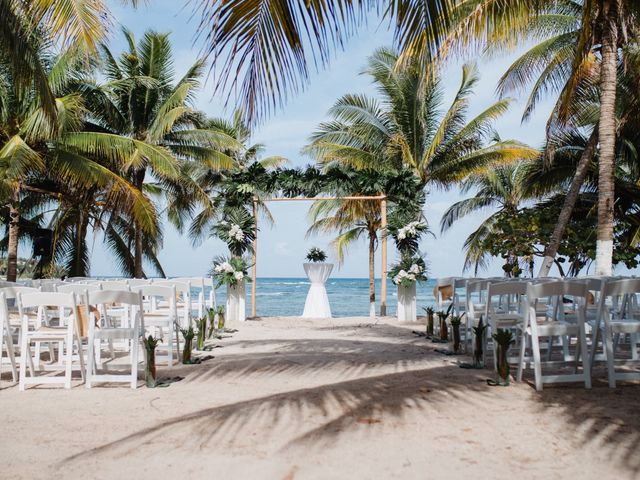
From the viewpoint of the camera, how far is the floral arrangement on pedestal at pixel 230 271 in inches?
503

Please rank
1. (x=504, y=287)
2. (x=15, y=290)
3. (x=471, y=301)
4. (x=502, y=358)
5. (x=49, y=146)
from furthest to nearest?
(x=49, y=146) < (x=471, y=301) < (x=15, y=290) < (x=504, y=287) < (x=502, y=358)

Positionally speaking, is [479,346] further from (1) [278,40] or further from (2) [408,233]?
(2) [408,233]

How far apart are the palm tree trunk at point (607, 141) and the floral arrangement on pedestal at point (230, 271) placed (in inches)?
265

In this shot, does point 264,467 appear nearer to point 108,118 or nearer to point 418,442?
point 418,442

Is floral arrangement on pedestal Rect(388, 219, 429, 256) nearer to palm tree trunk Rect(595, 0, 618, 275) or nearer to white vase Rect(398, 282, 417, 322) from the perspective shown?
white vase Rect(398, 282, 417, 322)

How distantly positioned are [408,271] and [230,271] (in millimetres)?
3634

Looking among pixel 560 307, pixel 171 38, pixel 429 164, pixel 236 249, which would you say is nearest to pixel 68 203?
pixel 171 38

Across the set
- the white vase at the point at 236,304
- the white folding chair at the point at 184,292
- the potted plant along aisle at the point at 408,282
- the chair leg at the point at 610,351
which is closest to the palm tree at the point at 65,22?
the white folding chair at the point at 184,292

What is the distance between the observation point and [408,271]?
41.5ft

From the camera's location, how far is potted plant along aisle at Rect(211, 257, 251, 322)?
42.0 feet

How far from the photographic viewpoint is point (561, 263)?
53.6 feet

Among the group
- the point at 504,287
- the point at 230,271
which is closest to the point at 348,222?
the point at 230,271

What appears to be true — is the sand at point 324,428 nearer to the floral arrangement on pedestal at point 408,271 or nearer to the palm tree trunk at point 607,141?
the palm tree trunk at point 607,141

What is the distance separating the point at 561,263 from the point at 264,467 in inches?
578
